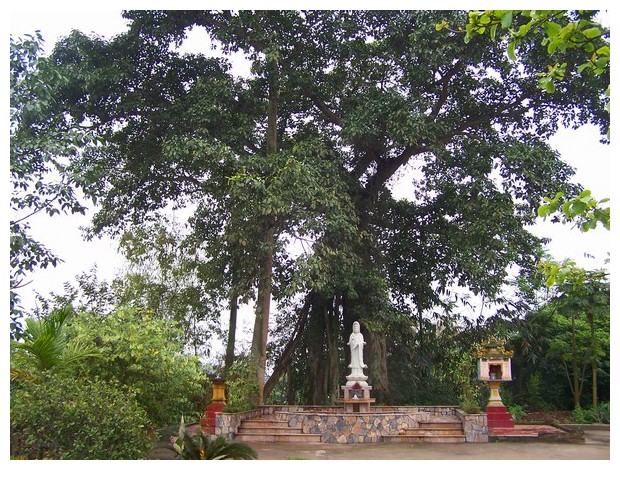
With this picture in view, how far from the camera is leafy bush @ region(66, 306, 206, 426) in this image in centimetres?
749

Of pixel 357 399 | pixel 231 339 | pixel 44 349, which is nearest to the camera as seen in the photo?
pixel 44 349

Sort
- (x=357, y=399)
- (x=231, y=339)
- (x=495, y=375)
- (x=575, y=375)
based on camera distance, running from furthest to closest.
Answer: (x=231, y=339) → (x=575, y=375) → (x=495, y=375) → (x=357, y=399)

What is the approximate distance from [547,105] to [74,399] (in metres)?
9.02

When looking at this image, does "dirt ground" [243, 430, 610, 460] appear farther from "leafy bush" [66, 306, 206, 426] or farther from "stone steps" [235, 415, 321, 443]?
"leafy bush" [66, 306, 206, 426]

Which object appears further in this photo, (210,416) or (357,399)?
(210,416)

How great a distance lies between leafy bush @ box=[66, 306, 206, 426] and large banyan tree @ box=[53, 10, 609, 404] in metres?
2.24

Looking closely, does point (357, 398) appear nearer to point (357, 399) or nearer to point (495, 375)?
point (357, 399)

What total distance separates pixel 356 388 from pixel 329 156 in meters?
3.92

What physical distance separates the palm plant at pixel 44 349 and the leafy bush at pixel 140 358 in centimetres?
43

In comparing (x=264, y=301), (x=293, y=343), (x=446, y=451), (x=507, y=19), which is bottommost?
(x=446, y=451)

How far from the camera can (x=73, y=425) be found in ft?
19.2

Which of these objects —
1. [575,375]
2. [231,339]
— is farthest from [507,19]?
[231,339]

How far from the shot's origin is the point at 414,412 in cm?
957
